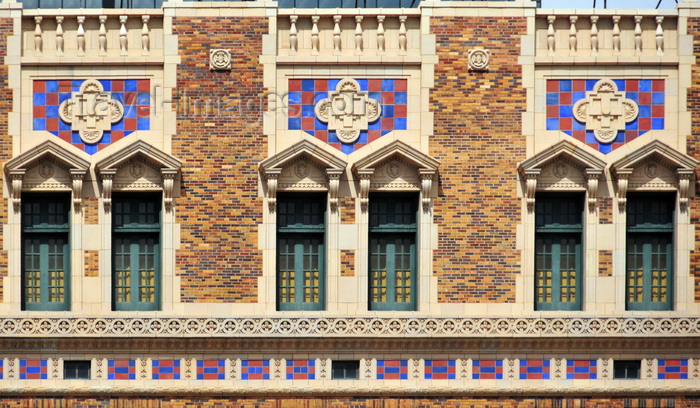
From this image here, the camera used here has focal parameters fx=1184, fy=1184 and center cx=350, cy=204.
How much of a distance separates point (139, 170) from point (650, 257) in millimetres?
10812

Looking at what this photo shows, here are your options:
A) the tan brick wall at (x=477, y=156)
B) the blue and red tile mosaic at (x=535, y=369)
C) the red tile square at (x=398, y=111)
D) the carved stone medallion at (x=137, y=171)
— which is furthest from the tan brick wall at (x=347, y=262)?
the carved stone medallion at (x=137, y=171)

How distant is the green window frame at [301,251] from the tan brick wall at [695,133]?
303 inches

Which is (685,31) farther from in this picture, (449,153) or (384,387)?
(384,387)

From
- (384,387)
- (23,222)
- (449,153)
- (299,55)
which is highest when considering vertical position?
(299,55)

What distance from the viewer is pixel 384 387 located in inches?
957

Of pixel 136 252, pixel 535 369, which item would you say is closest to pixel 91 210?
pixel 136 252

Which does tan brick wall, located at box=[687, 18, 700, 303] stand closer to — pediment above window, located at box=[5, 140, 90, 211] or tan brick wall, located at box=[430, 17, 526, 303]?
tan brick wall, located at box=[430, 17, 526, 303]

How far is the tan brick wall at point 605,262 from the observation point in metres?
24.6

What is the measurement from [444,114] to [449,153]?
82 cm

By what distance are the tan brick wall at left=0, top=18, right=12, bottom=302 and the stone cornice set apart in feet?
4.15

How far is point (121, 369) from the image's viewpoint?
24312 millimetres

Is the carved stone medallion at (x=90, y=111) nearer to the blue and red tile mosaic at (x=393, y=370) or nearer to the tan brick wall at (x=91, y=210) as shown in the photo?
the tan brick wall at (x=91, y=210)

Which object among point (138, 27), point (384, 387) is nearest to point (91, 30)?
point (138, 27)

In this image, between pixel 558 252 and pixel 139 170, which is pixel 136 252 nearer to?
pixel 139 170
